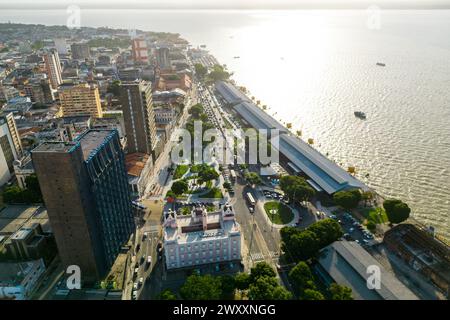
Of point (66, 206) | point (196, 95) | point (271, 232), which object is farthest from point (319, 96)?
point (66, 206)

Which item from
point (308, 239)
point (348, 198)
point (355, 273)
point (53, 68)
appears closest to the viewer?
point (355, 273)

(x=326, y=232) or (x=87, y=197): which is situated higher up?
(x=87, y=197)

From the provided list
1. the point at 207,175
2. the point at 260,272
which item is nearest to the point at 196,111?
the point at 207,175

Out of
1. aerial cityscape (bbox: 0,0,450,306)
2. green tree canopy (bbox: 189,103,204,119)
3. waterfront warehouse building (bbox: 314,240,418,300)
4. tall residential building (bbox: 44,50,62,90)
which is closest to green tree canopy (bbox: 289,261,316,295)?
aerial cityscape (bbox: 0,0,450,306)

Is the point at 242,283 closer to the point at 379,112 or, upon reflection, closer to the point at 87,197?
the point at 87,197

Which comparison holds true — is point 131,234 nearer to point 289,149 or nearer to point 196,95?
point 289,149

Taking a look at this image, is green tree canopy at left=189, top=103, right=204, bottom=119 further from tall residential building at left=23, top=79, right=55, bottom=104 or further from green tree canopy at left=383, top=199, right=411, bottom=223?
green tree canopy at left=383, top=199, right=411, bottom=223

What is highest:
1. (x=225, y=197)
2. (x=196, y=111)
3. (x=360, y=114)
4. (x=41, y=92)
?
(x=41, y=92)
